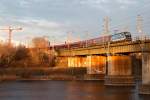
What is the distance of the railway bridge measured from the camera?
227 ft

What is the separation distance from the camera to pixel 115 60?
97062mm

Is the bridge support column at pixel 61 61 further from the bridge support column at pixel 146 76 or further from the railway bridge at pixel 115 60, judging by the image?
the bridge support column at pixel 146 76

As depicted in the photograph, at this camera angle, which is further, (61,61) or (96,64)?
(61,61)

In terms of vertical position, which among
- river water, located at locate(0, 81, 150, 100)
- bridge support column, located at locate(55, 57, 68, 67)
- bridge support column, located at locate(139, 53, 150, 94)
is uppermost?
bridge support column, located at locate(55, 57, 68, 67)

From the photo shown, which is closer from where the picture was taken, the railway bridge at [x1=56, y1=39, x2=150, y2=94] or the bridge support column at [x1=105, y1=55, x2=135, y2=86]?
the railway bridge at [x1=56, y1=39, x2=150, y2=94]

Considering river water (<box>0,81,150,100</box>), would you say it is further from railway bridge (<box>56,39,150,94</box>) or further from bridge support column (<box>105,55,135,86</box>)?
bridge support column (<box>105,55,135,86</box>)

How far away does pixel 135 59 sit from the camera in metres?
140

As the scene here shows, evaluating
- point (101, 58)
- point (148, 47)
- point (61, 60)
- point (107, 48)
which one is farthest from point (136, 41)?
point (61, 60)

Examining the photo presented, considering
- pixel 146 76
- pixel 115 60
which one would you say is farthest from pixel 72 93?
pixel 115 60

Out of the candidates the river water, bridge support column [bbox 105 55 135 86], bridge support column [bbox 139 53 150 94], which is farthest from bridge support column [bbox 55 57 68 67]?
bridge support column [bbox 139 53 150 94]

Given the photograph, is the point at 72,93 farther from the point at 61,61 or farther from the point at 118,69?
the point at 61,61

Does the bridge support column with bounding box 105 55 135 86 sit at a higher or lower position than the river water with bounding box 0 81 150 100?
higher

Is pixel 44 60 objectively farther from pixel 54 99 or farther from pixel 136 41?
pixel 54 99

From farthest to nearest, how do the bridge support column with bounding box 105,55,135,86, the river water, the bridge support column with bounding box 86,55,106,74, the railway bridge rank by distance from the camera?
the bridge support column with bounding box 86,55,106,74 < the bridge support column with bounding box 105,55,135,86 < the railway bridge < the river water
